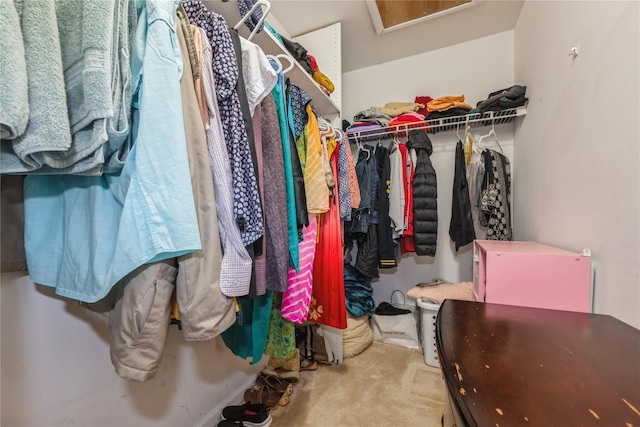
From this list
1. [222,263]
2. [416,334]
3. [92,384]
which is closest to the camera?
[222,263]

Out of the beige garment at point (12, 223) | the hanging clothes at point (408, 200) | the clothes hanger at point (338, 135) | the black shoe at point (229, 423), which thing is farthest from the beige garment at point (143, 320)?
the hanging clothes at point (408, 200)

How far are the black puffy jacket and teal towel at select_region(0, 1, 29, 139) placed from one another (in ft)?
5.83

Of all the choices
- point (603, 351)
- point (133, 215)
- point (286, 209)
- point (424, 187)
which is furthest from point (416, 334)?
point (133, 215)

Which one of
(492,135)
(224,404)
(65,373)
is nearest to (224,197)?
(65,373)

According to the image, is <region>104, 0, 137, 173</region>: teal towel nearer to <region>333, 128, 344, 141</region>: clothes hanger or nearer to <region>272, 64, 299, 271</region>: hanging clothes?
<region>272, 64, 299, 271</region>: hanging clothes

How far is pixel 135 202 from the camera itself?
455 millimetres

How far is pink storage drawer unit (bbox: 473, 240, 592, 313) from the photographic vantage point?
80 cm

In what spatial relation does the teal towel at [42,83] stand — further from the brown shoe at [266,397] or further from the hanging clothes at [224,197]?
the brown shoe at [266,397]

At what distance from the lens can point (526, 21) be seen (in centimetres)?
153

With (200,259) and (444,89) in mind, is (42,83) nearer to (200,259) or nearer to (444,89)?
(200,259)

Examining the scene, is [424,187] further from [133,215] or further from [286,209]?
[133,215]

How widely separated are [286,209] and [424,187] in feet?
4.08

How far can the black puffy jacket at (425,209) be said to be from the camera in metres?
1.71

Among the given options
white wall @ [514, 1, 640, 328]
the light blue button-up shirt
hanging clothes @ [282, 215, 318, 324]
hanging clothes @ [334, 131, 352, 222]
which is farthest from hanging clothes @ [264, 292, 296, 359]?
white wall @ [514, 1, 640, 328]
